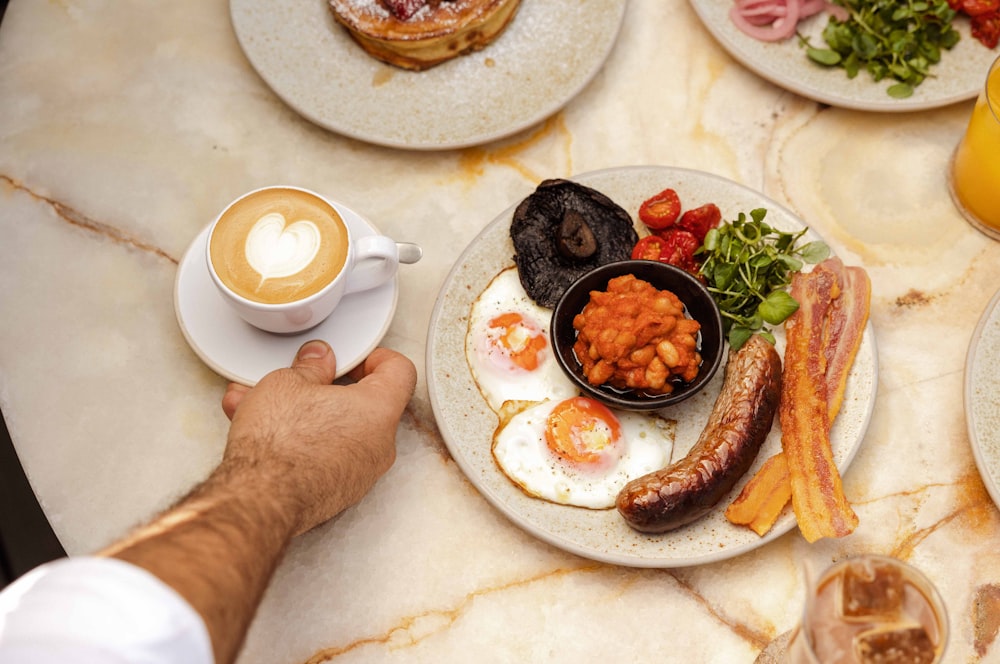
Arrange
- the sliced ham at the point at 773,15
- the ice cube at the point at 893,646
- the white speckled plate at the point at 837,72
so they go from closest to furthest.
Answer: the ice cube at the point at 893,646 → the white speckled plate at the point at 837,72 → the sliced ham at the point at 773,15

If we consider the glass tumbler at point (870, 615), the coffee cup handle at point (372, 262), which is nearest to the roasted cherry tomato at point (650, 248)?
the coffee cup handle at point (372, 262)

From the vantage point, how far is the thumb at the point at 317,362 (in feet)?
7.00

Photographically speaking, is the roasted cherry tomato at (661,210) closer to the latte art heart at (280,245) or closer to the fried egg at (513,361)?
the fried egg at (513,361)

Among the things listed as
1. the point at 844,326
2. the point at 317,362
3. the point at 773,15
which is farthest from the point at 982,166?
the point at 317,362

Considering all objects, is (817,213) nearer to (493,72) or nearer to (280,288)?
(493,72)

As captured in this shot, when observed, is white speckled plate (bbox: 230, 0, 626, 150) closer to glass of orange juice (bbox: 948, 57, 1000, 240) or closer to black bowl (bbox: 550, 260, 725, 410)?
black bowl (bbox: 550, 260, 725, 410)

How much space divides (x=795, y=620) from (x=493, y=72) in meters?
1.72

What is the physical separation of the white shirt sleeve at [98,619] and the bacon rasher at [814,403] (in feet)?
4.13

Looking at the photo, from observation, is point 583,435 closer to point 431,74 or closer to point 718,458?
point 718,458

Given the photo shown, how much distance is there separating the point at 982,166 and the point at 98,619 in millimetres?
2347

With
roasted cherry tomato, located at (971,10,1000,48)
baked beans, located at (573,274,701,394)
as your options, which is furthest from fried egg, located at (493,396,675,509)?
roasted cherry tomato, located at (971,10,1000,48)

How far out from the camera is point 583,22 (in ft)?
8.92

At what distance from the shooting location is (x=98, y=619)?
3.90ft

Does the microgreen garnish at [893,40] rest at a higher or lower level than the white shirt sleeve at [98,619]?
higher
